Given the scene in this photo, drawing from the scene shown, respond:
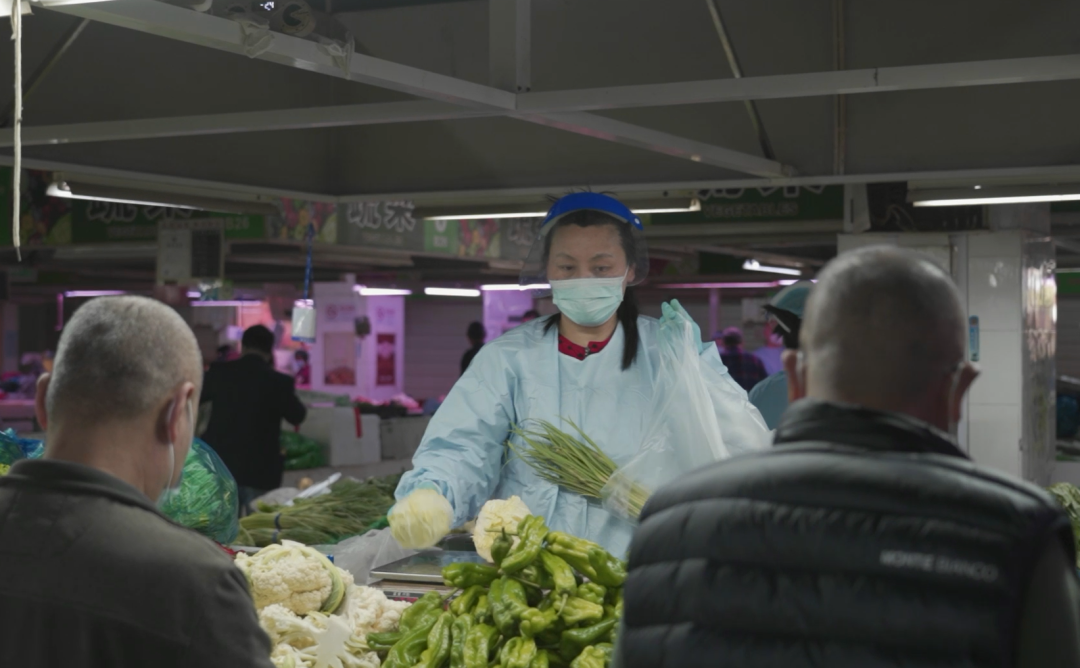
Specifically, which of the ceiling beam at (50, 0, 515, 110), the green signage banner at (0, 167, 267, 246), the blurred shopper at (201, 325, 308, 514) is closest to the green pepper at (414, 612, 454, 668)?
the ceiling beam at (50, 0, 515, 110)

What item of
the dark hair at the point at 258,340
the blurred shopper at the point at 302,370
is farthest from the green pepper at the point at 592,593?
the blurred shopper at the point at 302,370

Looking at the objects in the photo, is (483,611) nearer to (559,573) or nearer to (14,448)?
(559,573)

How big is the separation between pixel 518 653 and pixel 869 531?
1.39 metres

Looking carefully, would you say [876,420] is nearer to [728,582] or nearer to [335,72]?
[728,582]

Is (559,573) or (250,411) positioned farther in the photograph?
(250,411)

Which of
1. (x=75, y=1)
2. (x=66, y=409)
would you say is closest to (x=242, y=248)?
(x=75, y=1)

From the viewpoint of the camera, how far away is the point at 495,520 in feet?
10.4

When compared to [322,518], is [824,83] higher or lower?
higher

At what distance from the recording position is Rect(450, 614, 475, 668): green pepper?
276 centimetres

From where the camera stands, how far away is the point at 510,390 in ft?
12.0

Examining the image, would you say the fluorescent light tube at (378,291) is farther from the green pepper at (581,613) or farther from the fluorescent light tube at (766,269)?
the green pepper at (581,613)

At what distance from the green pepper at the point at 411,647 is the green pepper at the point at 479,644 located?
183 mm

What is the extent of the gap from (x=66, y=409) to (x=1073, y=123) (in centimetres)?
439

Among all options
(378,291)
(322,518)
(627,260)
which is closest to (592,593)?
(627,260)
